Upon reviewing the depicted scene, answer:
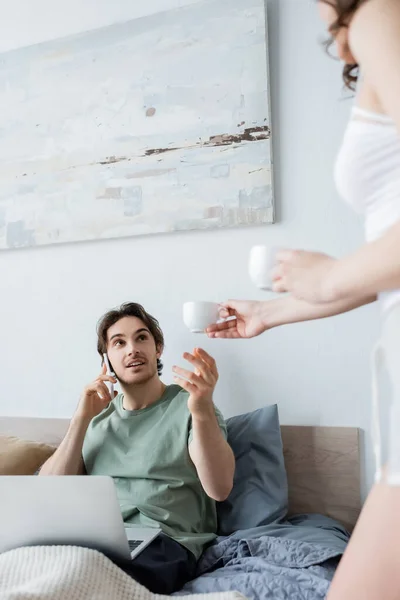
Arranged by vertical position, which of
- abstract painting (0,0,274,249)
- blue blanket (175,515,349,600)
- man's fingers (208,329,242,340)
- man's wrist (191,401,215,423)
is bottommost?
blue blanket (175,515,349,600)

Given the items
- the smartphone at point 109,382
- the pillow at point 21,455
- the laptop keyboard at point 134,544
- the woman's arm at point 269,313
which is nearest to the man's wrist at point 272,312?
the woman's arm at point 269,313

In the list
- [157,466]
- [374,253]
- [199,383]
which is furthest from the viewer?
[157,466]

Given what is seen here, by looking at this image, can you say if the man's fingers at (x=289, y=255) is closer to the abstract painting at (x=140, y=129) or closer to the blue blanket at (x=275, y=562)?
the blue blanket at (x=275, y=562)

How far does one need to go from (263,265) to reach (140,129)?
1.21 metres

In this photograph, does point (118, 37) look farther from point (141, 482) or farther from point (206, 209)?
point (141, 482)

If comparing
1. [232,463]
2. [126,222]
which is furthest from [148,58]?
[232,463]

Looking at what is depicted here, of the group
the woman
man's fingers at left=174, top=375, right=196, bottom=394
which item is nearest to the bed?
man's fingers at left=174, top=375, right=196, bottom=394

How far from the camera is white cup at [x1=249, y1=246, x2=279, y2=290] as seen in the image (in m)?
1.12

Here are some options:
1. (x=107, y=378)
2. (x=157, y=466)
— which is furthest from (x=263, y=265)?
(x=107, y=378)

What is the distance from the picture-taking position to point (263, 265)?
1119 millimetres

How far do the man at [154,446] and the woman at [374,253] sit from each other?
2.64ft

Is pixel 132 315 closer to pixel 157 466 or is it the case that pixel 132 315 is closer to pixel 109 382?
pixel 109 382

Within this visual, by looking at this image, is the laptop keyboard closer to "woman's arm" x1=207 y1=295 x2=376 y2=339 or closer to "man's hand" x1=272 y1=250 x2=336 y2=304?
"woman's arm" x1=207 y1=295 x2=376 y2=339

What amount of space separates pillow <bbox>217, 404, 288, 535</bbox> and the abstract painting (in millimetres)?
598
